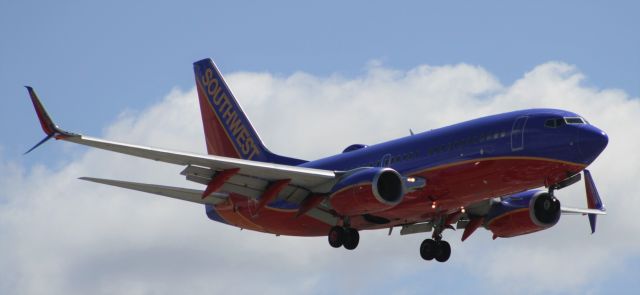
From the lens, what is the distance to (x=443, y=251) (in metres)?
53.2

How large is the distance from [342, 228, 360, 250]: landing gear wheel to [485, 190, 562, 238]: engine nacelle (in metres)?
7.06

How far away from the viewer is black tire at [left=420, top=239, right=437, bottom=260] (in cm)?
5341

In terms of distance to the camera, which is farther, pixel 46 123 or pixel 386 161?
pixel 386 161

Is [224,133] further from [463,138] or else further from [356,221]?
[463,138]

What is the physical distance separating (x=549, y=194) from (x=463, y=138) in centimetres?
436

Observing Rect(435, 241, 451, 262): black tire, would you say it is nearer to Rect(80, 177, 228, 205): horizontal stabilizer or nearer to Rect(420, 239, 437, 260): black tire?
Rect(420, 239, 437, 260): black tire

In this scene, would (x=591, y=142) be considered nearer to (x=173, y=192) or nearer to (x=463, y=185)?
(x=463, y=185)

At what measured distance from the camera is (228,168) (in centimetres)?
4738

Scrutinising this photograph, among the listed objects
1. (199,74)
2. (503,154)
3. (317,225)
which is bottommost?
(317,225)

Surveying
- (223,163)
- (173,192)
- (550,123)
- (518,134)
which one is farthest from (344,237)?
(550,123)

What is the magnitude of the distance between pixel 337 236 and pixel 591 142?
1145 cm

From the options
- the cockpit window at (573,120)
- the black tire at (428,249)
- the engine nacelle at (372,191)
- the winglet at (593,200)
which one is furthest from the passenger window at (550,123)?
the winglet at (593,200)

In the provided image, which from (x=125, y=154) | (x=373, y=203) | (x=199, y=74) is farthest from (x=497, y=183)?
(x=199, y=74)

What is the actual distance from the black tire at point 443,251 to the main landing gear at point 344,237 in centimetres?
447
